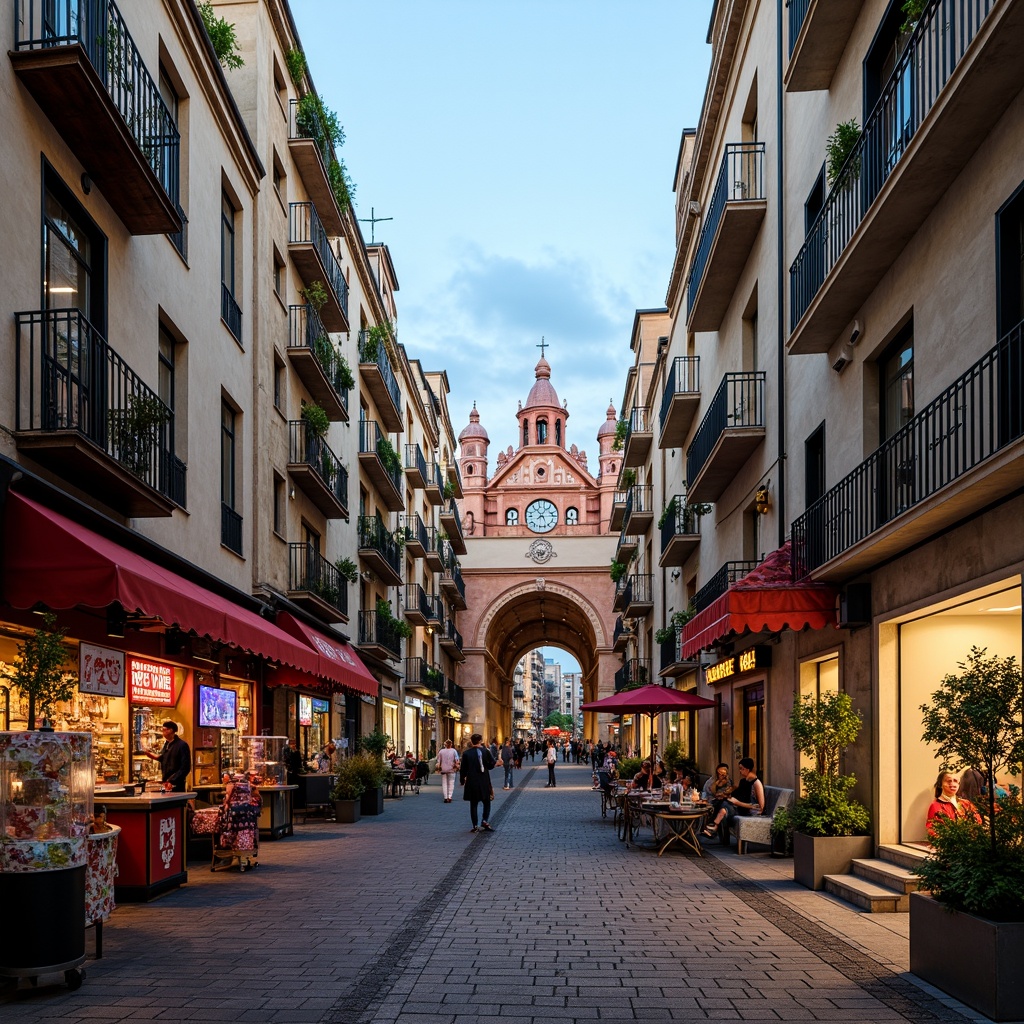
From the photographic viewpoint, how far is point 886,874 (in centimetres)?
1099

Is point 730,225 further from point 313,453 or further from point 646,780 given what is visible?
point 646,780

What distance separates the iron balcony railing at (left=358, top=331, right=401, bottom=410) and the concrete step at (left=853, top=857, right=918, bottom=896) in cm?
2318

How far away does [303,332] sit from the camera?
954 inches

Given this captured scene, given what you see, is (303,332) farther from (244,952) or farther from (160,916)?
(244,952)

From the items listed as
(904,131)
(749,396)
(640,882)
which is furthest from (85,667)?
(749,396)

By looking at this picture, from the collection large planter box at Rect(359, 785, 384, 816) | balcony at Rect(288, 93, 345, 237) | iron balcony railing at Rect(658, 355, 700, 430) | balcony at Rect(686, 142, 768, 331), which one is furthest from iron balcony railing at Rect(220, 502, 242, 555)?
iron balcony railing at Rect(658, 355, 700, 430)

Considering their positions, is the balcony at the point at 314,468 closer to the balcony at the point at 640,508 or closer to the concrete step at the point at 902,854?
the concrete step at the point at 902,854

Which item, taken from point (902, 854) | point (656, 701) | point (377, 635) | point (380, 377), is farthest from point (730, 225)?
point (377, 635)

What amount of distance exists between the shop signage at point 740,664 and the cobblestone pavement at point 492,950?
14.4 feet

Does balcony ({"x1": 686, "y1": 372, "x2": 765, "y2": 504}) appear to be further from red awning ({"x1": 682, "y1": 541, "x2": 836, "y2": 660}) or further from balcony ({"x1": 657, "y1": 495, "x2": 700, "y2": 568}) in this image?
red awning ({"x1": 682, "y1": 541, "x2": 836, "y2": 660})

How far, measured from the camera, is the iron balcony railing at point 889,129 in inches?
376

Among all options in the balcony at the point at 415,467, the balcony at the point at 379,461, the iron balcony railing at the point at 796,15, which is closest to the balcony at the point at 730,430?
the iron balcony railing at the point at 796,15

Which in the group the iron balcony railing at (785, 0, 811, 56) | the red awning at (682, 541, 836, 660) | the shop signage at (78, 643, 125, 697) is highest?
the iron balcony railing at (785, 0, 811, 56)

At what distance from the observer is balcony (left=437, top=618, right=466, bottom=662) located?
54344mm
